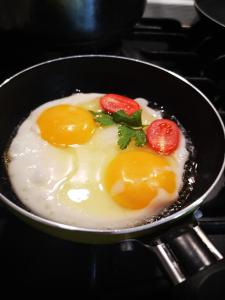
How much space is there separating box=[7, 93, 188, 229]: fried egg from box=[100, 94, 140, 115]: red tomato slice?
4 cm

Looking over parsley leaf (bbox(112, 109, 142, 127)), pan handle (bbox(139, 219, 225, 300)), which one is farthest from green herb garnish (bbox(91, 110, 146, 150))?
pan handle (bbox(139, 219, 225, 300))

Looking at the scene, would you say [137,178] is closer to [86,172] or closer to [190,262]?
[86,172]

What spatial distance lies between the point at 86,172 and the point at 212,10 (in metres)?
0.80

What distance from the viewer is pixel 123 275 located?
846mm

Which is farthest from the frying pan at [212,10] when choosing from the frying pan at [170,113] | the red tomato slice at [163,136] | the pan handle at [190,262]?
the pan handle at [190,262]

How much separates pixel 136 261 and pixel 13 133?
1.45ft

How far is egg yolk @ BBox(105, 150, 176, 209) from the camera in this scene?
2.64ft

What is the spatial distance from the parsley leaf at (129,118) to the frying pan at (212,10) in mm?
459

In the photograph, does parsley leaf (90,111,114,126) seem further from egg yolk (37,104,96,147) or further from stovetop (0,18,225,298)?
stovetop (0,18,225,298)

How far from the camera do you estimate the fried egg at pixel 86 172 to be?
795mm

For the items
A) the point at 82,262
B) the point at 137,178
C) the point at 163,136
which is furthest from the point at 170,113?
the point at 82,262

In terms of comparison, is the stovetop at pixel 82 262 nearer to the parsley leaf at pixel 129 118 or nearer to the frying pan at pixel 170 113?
the frying pan at pixel 170 113

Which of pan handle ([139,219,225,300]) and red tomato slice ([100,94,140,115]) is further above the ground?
red tomato slice ([100,94,140,115])

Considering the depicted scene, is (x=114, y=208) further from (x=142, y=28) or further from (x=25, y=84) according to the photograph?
(x=142, y=28)
